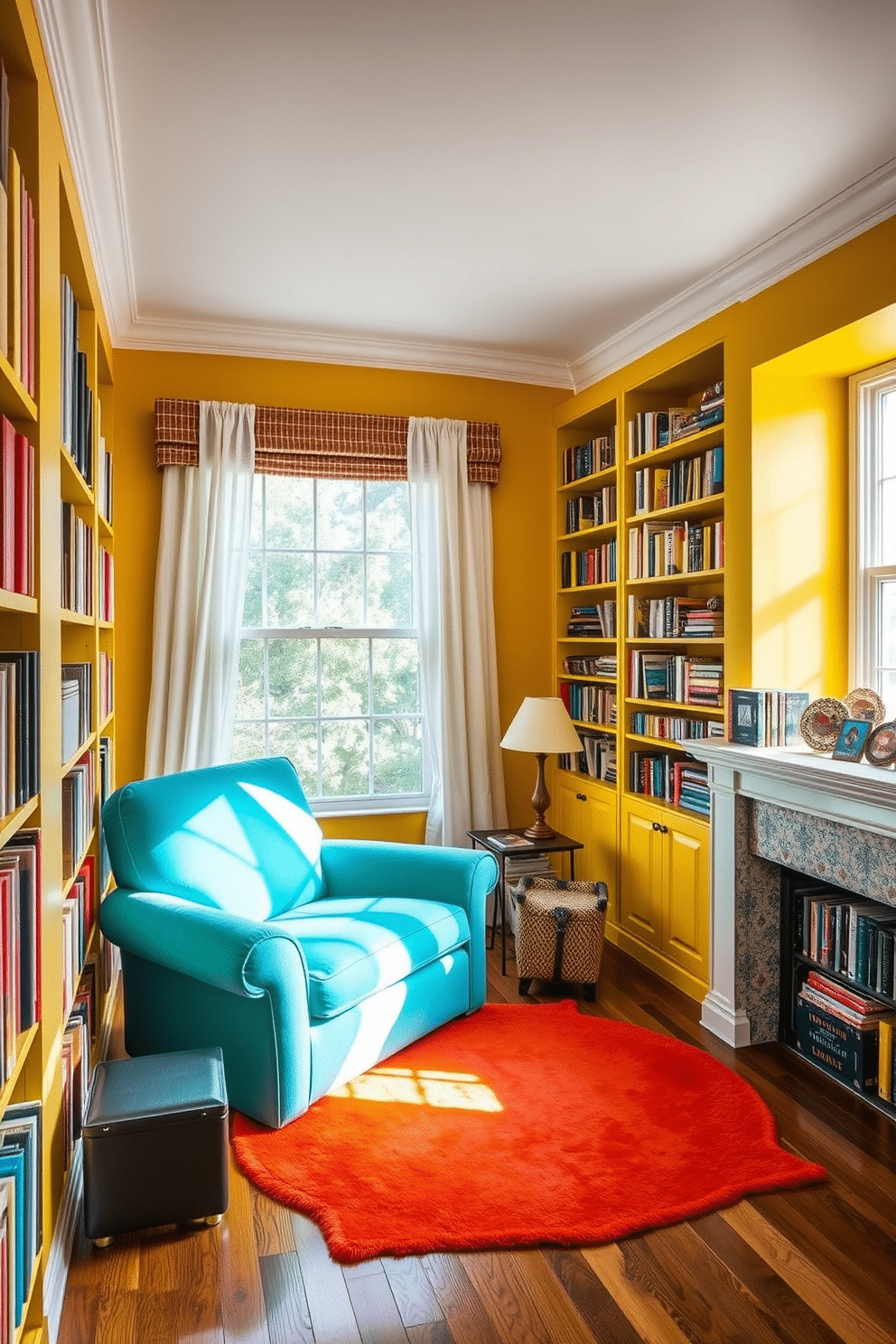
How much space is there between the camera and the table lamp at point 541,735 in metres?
4.11

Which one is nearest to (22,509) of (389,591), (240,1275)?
(240,1275)

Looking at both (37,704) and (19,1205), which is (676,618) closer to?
(37,704)

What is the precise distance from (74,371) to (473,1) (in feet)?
4.38

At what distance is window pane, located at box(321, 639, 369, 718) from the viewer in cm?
455

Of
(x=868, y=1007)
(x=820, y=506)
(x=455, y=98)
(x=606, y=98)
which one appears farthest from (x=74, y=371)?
(x=868, y=1007)

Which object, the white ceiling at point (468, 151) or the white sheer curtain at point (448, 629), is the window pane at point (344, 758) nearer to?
the white sheer curtain at point (448, 629)

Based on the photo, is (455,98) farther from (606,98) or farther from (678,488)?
(678,488)

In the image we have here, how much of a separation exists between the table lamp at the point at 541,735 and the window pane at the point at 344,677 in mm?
829

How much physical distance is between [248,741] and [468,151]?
279 centimetres

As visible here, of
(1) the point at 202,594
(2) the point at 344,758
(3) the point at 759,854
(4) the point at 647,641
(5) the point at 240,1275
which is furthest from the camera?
(2) the point at 344,758

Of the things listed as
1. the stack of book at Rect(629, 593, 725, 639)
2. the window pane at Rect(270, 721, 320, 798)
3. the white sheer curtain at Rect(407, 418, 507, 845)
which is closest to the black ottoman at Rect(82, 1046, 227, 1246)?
the window pane at Rect(270, 721, 320, 798)

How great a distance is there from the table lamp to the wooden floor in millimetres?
2000

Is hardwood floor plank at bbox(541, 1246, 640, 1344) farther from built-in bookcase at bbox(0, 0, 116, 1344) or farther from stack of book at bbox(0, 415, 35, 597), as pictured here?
stack of book at bbox(0, 415, 35, 597)

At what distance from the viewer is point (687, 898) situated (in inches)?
146
